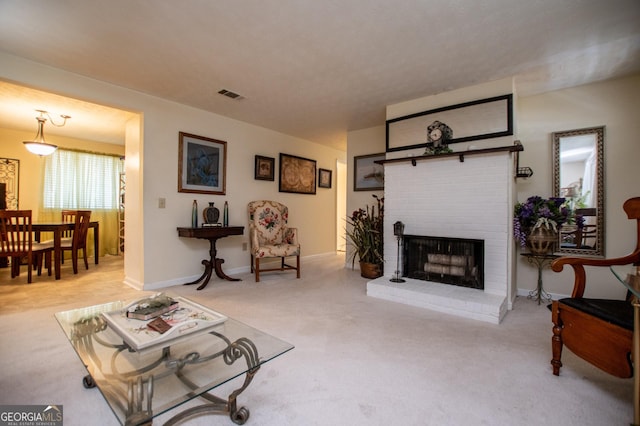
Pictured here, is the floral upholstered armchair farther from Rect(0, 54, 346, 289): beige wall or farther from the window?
the window

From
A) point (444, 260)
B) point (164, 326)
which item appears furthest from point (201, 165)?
point (444, 260)

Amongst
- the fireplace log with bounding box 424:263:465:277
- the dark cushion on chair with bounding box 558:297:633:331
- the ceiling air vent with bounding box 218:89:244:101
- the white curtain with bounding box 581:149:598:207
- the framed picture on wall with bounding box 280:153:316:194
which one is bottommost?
the fireplace log with bounding box 424:263:465:277

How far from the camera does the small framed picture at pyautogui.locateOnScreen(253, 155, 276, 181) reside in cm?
452

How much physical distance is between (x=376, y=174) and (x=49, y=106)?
459 cm

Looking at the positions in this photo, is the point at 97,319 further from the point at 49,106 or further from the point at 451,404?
the point at 49,106

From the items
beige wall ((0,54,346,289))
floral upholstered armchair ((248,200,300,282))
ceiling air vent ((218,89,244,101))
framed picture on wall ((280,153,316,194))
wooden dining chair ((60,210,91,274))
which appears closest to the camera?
beige wall ((0,54,346,289))

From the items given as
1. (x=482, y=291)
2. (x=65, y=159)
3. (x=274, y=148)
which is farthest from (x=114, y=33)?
(x=65, y=159)

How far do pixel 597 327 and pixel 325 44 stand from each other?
2.55m

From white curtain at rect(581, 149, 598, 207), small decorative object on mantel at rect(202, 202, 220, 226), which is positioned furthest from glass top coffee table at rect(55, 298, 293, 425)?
white curtain at rect(581, 149, 598, 207)

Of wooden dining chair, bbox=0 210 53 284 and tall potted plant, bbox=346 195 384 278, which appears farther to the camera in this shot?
tall potted plant, bbox=346 195 384 278

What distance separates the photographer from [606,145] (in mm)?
2834

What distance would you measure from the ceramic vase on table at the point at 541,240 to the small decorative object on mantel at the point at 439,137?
1.18 metres

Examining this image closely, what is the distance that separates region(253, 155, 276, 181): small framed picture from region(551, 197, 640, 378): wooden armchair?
385 centimetres

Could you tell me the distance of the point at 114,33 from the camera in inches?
84.0
